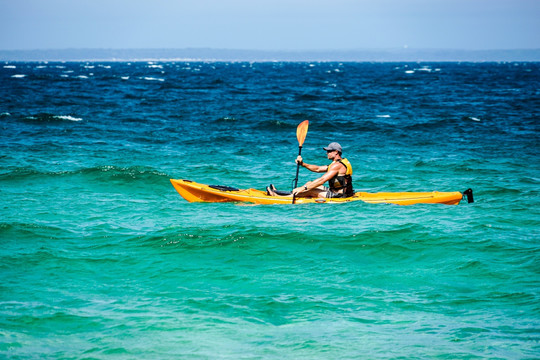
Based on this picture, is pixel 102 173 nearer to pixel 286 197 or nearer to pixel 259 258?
pixel 286 197

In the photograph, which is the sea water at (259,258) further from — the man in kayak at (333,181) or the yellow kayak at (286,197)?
the man in kayak at (333,181)

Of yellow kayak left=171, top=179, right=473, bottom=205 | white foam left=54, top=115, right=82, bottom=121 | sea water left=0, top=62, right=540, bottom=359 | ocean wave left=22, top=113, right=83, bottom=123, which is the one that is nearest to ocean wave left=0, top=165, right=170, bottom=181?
sea water left=0, top=62, right=540, bottom=359

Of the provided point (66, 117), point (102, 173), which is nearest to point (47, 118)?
point (66, 117)

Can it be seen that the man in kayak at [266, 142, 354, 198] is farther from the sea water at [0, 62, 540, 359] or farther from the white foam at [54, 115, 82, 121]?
the white foam at [54, 115, 82, 121]

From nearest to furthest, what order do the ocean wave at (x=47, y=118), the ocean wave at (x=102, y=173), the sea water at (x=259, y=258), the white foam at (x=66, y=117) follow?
the sea water at (x=259, y=258) < the ocean wave at (x=102, y=173) < the ocean wave at (x=47, y=118) < the white foam at (x=66, y=117)

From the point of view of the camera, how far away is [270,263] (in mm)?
8719

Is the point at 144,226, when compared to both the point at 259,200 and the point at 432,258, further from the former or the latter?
the point at 432,258

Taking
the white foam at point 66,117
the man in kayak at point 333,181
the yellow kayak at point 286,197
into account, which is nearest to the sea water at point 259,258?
the yellow kayak at point 286,197

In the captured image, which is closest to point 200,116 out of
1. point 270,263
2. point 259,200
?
point 259,200

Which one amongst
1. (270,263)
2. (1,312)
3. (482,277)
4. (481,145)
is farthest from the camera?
(481,145)

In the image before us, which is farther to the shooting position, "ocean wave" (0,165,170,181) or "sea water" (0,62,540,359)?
"ocean wave" (0,165,170,181)

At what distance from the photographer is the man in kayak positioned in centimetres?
1091

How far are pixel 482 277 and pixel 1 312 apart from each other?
5840 millimetres

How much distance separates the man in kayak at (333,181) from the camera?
10914 millimetres
